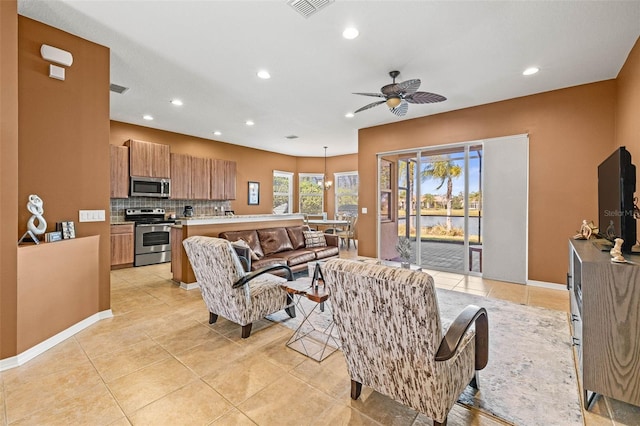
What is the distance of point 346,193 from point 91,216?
7.52 meters

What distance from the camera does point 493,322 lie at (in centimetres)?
315

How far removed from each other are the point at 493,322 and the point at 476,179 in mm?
2863

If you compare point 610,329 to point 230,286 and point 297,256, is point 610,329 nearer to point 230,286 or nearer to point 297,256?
point 230,286

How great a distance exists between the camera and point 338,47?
3137mm

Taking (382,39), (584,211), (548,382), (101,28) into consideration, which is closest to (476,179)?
(584,211)

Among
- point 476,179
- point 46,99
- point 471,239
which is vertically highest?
point 46,99

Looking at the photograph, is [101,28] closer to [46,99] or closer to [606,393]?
[46,99]

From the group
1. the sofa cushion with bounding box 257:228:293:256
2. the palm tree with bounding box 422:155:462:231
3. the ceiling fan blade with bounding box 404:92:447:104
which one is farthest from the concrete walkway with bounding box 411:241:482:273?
the ceiling fan blade with bounding box 404:92:447:104

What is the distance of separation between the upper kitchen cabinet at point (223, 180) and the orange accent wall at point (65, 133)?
4155 mm

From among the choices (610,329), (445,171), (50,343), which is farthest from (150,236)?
(610,329)

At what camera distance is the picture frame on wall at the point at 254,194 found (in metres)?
8.52

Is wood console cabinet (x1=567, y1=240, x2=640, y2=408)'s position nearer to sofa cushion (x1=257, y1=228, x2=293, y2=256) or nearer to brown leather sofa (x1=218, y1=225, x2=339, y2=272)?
brown leather sofa (x1=218, y1=225, x2=339, y2=272)

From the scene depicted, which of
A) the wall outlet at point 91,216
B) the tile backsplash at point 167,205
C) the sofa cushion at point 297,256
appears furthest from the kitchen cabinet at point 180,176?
the wall outlet at point 91,216

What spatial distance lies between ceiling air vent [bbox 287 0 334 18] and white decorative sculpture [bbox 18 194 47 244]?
2.89 metres
